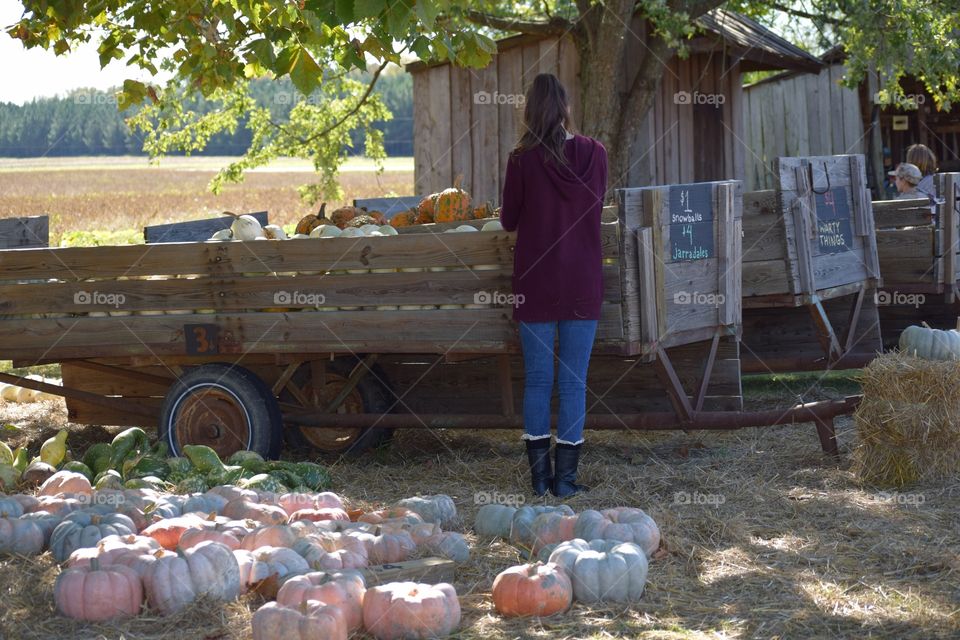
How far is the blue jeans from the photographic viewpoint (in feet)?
18.4

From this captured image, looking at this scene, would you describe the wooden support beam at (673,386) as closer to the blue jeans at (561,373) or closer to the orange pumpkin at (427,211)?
the blue jeans at (561,373)

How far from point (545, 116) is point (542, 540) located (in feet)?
7.04

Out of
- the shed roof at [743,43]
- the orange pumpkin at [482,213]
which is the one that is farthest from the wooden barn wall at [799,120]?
the orange pumpkin at [482,213]

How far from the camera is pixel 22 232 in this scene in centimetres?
830

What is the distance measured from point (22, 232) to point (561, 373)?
4687 millimetres

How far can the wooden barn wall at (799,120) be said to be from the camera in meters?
18.6

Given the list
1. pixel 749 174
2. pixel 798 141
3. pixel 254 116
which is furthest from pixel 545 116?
pixel 798 141

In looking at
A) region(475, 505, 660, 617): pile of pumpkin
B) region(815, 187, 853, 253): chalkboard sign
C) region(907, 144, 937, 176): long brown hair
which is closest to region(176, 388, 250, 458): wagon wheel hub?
region(475, 505, 660, 617): pile of pumpkin

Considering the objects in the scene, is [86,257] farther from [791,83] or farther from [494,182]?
[791,83]

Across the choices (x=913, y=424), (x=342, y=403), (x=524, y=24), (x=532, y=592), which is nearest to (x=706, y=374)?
(x=913, y=424)

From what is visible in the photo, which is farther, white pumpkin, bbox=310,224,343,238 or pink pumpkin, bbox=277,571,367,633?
white pumpkin, bbox=310,224,343,238

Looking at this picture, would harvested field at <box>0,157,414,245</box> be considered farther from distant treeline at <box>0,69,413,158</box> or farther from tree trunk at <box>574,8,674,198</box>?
tree trunk at <box>574,8,674,198</box>

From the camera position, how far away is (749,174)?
61.4 feet

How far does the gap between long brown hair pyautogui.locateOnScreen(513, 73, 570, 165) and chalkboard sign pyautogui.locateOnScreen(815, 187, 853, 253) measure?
2639mm
